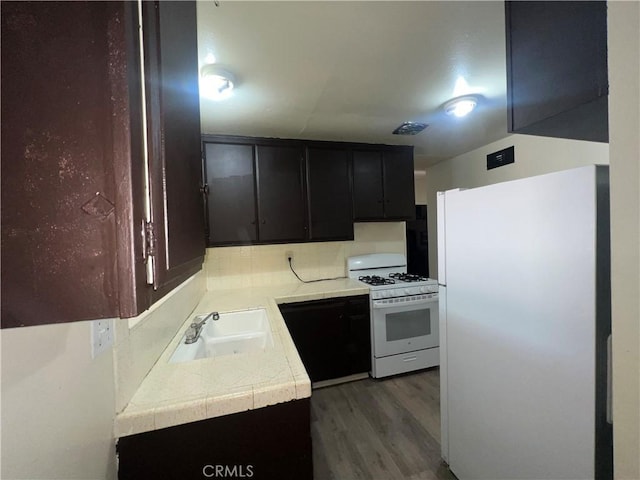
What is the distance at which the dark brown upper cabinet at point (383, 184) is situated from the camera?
2.73 metres

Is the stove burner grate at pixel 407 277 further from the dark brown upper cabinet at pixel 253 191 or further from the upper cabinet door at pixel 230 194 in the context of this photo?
the upper cabinet door at pixel 230 194

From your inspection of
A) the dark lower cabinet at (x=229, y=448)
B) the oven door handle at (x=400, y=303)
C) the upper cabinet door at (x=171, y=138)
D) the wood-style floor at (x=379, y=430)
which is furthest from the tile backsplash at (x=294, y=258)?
the upper cabinet door at (x=171, y=138)

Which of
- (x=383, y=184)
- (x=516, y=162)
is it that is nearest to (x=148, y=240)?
(x=383, y=184)

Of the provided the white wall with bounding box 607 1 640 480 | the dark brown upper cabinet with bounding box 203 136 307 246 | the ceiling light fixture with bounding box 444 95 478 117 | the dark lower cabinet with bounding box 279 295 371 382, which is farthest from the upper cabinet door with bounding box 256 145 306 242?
the white wall with bounding box 607 1 640 480

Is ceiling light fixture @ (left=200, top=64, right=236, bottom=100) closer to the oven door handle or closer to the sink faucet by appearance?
the sink faucet

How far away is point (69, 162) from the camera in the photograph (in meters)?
0.35

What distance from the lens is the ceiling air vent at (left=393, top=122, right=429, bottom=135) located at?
2.24m

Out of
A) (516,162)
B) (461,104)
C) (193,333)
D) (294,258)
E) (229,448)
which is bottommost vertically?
(229,448)

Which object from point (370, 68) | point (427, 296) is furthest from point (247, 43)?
point (427, 296)

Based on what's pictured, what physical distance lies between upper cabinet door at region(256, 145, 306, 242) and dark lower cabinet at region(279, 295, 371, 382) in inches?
27.4

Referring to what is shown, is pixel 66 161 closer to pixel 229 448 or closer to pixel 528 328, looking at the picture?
pixel 229 448

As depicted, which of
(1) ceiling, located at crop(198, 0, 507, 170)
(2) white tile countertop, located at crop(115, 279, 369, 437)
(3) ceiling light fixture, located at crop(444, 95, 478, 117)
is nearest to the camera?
(2) white tile countertop, located at crop(115, 279, 369, 437)

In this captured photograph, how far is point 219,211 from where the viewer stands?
2371mm

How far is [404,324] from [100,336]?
238 cm
